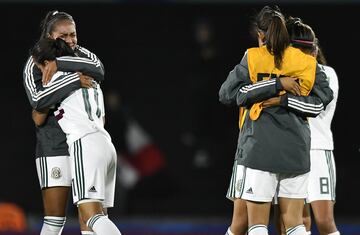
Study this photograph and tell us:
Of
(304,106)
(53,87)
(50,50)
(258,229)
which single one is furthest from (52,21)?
(258,229)

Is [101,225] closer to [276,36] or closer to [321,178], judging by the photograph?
[276,36]

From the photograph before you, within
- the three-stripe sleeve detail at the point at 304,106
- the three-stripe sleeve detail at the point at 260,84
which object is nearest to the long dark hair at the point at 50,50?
the three-stripe sleeve detail at the point at 260,84

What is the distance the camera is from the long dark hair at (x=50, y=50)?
612 centimetres

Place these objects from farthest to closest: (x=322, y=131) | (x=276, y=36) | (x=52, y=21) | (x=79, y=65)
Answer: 1. (x=322, y=131)
2. (x=52, y=21)
3. (x=79, y=65)
4. (x=276, y=36)

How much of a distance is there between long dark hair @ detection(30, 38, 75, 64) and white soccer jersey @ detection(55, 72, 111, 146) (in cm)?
26

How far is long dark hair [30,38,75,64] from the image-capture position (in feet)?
20.1

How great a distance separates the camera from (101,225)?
5816 millimetres

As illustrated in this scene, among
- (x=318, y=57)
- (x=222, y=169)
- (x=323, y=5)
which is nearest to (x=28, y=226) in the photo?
(x=222, y=169)

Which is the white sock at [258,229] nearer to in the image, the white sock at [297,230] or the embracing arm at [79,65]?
the white sock at [297,230]

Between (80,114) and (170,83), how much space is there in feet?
18.9

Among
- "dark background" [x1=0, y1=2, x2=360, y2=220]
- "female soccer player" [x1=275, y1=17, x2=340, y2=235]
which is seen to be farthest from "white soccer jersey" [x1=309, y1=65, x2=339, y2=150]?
"dark background" [x1=0, y1=2, x2=360, y2=220]

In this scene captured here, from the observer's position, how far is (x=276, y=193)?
601cm

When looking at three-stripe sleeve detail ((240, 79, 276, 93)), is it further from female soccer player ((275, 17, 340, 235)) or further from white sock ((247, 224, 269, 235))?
female soccer player ((275, 17, 340, 235))

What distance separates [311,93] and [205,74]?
550 centimetres
